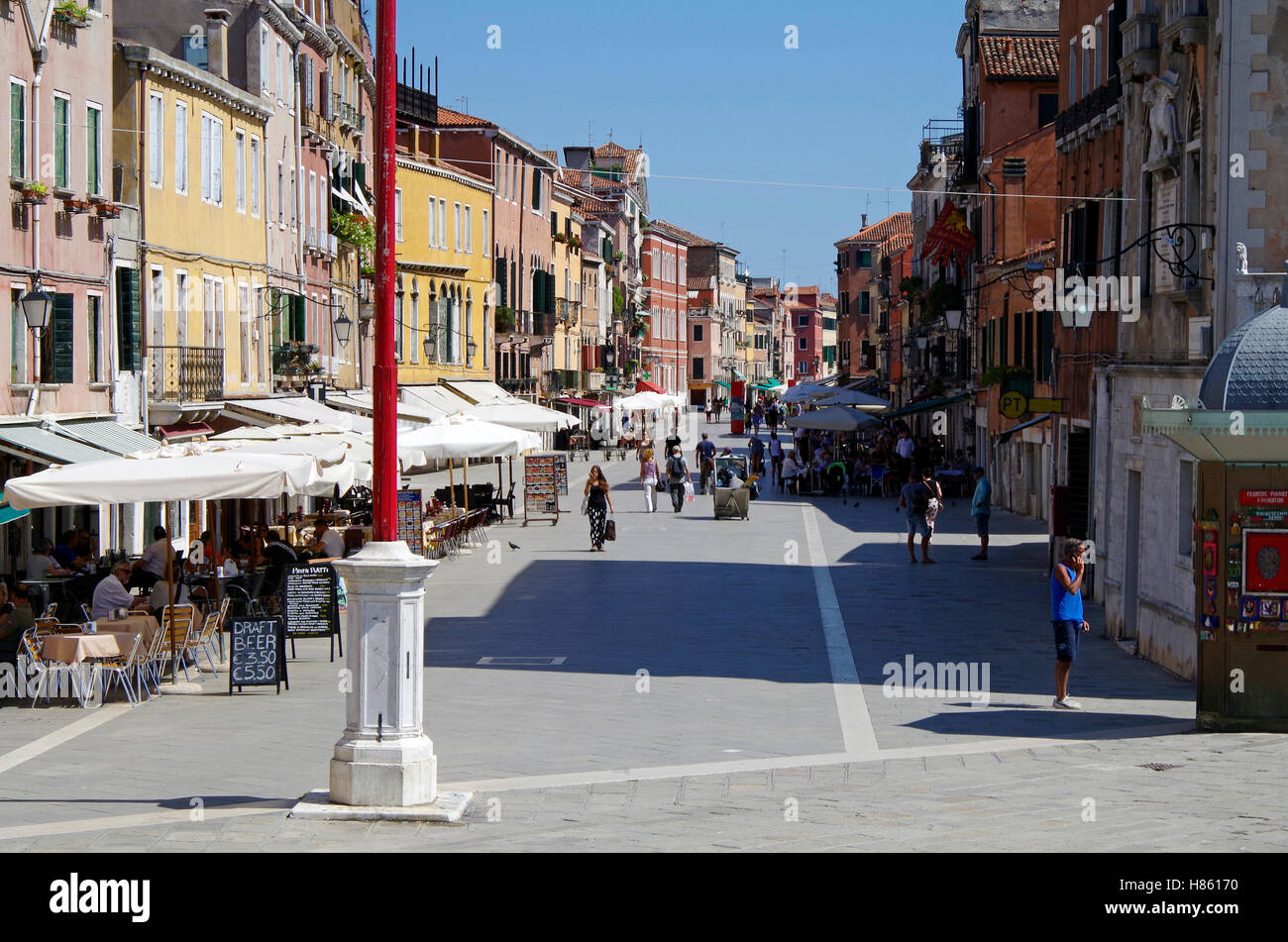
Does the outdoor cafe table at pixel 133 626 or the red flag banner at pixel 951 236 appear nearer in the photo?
the outdoor cafe table at pixel 133 626

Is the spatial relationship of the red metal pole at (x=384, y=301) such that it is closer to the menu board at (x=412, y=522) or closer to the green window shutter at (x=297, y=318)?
the menu board at (x=412, y=522)

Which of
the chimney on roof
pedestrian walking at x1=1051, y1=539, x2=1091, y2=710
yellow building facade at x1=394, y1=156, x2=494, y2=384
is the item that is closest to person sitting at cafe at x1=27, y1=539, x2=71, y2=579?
pedestrian walking at x1=1051, y1=539, x2=1091, y2=710

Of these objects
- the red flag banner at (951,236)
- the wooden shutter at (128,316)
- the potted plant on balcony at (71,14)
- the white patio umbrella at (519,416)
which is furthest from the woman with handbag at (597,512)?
the red flag banner at (951,236)

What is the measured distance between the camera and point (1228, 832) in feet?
35.6

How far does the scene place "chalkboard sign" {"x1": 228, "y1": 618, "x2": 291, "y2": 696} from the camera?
1677 cm

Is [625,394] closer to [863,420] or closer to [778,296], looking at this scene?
[863,420]

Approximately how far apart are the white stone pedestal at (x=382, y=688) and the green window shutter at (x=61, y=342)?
16069mm

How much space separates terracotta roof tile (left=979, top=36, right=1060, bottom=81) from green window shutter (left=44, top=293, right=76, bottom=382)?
108 ft

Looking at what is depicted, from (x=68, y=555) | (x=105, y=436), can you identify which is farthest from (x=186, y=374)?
(x=68, y=555)

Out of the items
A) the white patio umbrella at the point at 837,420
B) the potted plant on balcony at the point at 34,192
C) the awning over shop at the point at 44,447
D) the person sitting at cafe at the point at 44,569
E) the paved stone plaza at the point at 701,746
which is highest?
the potted plant on balcony at the point at 34,192

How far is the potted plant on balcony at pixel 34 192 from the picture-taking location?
24.4 meters

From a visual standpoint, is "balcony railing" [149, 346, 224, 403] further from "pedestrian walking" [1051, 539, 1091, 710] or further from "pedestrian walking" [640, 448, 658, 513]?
"pedestrian walking" [1051, 539, 1091, 710]

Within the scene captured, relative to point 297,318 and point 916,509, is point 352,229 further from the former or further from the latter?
point 916,509

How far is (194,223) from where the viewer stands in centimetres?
3234
